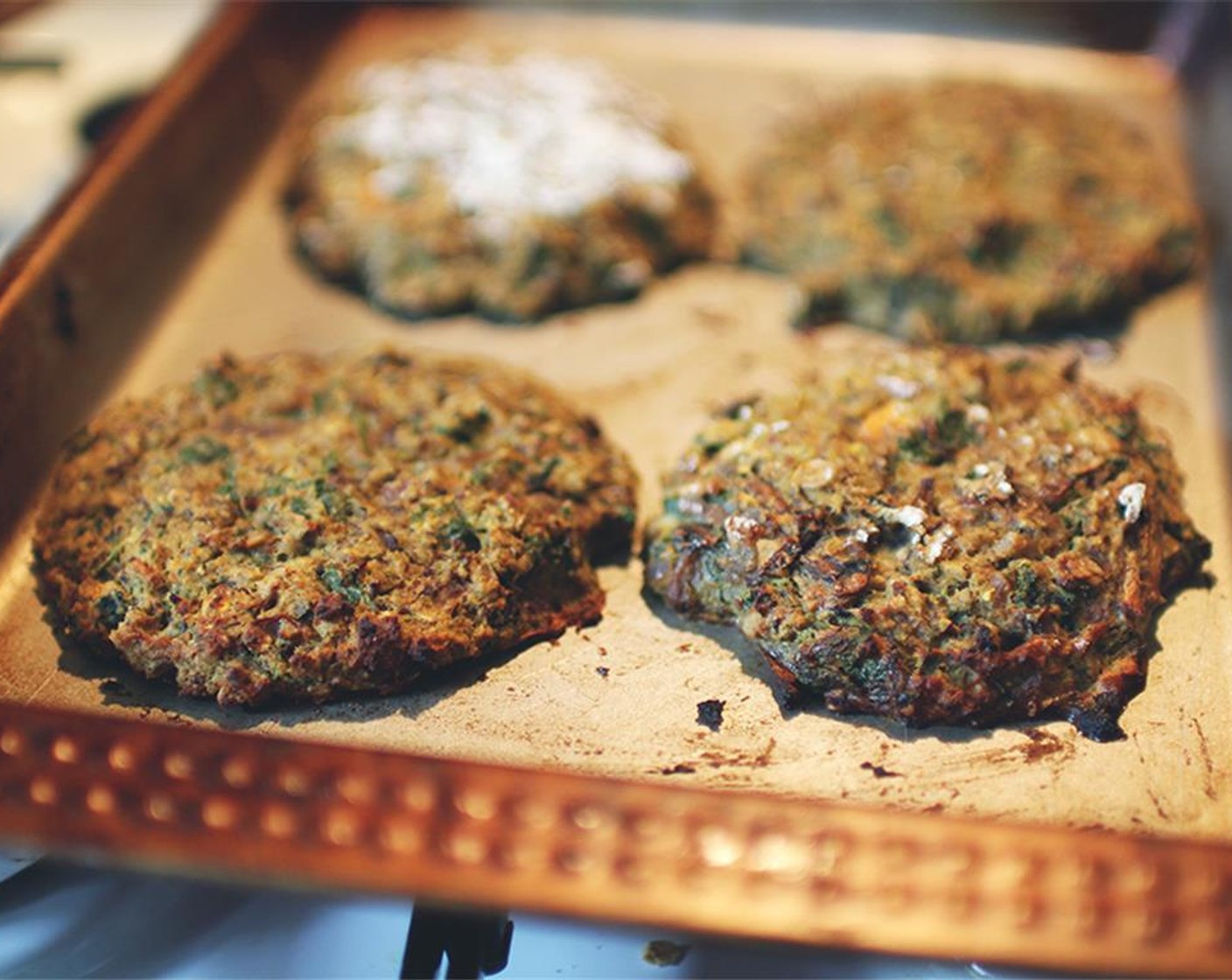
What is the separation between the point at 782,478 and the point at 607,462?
279mm

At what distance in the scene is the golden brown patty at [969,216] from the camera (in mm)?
2137

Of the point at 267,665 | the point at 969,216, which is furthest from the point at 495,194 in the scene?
the point at 267,665

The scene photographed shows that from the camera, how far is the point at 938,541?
5.21ft

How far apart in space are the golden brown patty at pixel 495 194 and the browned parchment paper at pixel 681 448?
0.18ft

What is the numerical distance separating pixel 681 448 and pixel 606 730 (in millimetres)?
541

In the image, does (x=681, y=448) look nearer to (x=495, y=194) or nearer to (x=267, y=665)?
(x=495, y=194)

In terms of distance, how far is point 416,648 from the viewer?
1.53 meters

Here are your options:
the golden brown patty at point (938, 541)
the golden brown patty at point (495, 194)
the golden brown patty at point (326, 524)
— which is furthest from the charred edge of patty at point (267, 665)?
the golden brown patty at point (495, 194)

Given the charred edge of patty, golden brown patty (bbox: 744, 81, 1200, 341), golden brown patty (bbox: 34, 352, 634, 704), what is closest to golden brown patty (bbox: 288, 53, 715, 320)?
golden brown patty (bbox: 744, 81, 1200, 341)

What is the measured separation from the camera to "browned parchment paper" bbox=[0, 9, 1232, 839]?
4.91 feet

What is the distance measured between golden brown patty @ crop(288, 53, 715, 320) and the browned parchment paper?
54 mm

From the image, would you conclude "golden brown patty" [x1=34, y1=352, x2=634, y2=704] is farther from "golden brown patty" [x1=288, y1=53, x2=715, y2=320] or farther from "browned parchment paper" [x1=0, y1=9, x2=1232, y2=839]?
"golden brown patty" [x1=288, y1=53, x2=715, y2=320]

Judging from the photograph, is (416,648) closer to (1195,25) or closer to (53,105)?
(53,105)

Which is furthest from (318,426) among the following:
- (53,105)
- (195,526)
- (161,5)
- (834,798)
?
(161,5)
